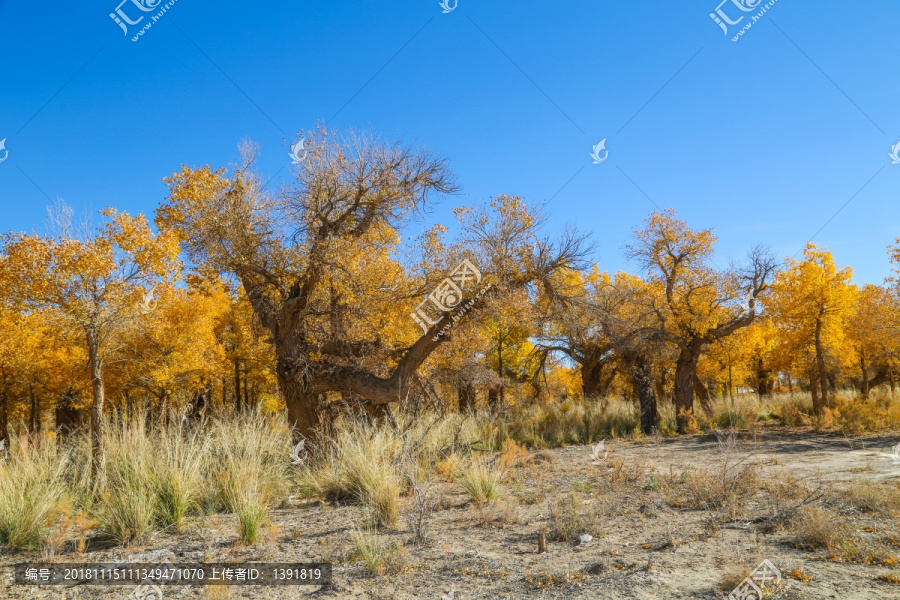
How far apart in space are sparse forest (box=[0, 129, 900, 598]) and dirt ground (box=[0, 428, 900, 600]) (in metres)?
0.06

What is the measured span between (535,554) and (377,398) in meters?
7.30

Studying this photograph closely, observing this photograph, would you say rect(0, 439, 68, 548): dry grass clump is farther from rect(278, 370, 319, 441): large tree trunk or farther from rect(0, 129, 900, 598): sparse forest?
rect(278, 370, 319, 441): large tree trunk

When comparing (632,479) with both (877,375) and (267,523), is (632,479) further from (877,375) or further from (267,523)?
(877,375)

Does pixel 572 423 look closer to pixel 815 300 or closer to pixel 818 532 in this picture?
pixel 815 300

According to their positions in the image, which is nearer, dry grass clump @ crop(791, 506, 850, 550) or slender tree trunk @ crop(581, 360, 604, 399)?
dry grass clump @ crop(791, 506, 850, 550)

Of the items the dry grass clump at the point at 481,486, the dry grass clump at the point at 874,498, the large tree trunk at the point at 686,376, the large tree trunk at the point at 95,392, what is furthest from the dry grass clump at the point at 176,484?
the large tree trunk at the point at 686,376

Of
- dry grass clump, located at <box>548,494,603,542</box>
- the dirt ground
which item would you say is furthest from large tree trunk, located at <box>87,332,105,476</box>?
dry grass clump, located at <box>548,494,603,542</box>

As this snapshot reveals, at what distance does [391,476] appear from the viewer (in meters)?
6.68

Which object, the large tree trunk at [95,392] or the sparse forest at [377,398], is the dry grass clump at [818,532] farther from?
the large tree trunk at [95,392]

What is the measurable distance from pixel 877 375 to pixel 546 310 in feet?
136

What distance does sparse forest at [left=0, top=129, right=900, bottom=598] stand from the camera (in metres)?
5.55

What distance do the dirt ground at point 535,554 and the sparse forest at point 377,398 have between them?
58 mm

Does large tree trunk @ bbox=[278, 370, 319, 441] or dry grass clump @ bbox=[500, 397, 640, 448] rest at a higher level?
large tree trunk @ bbox=[278, 370, 319, 441]

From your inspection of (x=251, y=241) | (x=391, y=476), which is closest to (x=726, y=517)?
(x=391, y=476)
